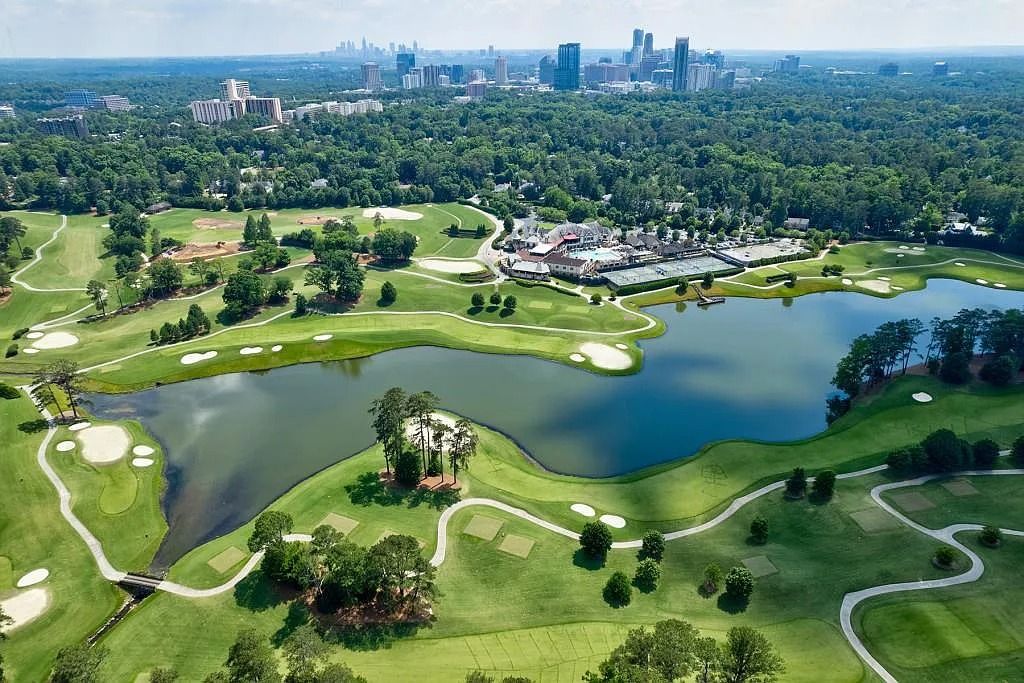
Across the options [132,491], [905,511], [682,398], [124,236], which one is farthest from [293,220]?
[905,511]

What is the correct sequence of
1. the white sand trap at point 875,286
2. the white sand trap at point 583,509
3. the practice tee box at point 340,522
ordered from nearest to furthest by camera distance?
the practice tee box at point 340,522 < the white sand trap at point 583,509 < the white sand trap at point 875,286

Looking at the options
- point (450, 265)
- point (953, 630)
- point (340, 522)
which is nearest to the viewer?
point (953, 630)

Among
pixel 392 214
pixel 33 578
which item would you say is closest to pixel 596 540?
pixel 33 578

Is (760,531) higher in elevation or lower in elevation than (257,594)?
higher

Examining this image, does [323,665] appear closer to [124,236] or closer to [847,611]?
[847,611]

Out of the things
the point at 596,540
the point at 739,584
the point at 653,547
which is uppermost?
the point at 596,540

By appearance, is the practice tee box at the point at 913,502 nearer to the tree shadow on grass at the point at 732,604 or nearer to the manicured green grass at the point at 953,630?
the manicured green grass at the point at 953,630

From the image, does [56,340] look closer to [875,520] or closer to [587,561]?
[587,561]

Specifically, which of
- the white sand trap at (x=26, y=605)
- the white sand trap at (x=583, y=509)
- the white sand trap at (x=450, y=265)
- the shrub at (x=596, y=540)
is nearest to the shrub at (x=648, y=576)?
the shrub at (x=596, y=540)
